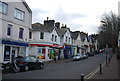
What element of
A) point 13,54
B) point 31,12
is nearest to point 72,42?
point 31,12

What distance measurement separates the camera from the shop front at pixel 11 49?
66.9 ft

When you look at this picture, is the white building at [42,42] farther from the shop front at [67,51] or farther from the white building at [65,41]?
the shop front at [67,51]

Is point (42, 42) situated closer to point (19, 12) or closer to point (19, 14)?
point (19, 14)

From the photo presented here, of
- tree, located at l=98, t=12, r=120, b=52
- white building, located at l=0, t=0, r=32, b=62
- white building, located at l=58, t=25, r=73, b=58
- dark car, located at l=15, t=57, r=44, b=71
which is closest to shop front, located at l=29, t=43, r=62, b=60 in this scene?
white building, located at l=0, t=0, r=32, b=62

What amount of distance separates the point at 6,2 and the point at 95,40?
6937 cm

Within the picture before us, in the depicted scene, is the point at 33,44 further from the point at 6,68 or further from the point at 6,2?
the point at 6,68

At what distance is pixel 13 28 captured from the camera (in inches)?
872

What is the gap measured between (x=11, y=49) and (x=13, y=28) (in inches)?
113

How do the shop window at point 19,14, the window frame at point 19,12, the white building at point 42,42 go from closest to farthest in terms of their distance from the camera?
the window frame at point 19,12 → the shop window at point 19,14 → the white building at point 42,42

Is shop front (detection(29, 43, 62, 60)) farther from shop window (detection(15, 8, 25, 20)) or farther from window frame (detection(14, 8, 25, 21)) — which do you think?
shop window (detection(15, 8, 25, 20))

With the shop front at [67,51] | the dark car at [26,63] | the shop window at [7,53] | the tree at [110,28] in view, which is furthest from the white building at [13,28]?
the tree at [110,28]

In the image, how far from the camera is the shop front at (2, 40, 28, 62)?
2040 cm

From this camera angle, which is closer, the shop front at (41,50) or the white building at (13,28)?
the white building at (13,28)

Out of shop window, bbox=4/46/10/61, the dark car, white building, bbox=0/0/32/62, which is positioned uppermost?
white building, bbox=0/0/32/62
